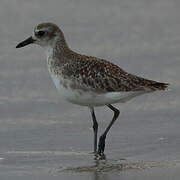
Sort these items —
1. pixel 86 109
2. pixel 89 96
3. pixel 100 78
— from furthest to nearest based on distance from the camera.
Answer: pixel 86 109, pixel 100 78, pixel 89 96

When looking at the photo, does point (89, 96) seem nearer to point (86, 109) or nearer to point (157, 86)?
point (157, 86)

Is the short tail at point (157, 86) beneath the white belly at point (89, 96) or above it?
above

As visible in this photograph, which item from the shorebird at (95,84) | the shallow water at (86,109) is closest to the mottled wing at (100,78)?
the shorebird at (95,84)

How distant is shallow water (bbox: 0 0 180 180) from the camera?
33.4 ft

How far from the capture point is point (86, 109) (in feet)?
42.9

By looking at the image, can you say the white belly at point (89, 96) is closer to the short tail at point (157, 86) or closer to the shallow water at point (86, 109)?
the short tail at point (157, 86)

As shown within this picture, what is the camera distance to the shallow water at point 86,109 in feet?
33.4

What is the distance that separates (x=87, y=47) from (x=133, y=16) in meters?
1.70

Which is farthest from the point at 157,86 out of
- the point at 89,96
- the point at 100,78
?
the point at 89,96

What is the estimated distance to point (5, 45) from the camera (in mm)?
15164

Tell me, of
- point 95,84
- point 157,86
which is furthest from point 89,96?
point 157,86

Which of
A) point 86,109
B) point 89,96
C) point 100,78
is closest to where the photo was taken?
point 89,96

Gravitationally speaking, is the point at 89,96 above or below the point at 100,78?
below

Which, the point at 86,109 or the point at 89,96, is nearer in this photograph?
the point at 89,96
